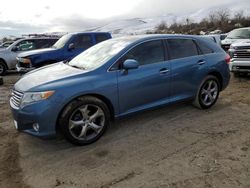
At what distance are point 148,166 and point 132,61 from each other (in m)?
1.74

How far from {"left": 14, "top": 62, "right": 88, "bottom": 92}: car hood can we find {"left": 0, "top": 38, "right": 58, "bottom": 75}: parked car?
895 cm

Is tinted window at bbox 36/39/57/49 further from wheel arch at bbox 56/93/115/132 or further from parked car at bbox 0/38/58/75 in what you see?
wheel arch at bbox 56/93/115/132

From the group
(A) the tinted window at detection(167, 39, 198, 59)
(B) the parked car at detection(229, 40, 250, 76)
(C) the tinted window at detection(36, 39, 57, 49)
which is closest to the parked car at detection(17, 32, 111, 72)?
(C) the tinted window at detection(36, 39, 57, 49)

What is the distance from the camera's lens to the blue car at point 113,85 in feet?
14.0

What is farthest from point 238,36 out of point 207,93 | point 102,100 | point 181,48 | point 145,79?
point 102,100

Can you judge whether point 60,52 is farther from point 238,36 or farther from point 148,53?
point 238,36

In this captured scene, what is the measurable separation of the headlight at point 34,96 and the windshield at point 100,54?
97 centimetres

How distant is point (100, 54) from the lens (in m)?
5.35

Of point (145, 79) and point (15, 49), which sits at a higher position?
point (145, 79)

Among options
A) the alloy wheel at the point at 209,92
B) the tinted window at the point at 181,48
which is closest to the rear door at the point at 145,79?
the tinted window at the point at 181,48

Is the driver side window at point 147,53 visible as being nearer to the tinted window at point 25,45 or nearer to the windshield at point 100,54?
the windshield at point 100,54

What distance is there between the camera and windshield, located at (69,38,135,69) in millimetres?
4996

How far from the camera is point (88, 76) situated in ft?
15.0

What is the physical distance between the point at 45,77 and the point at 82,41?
22.1ft
